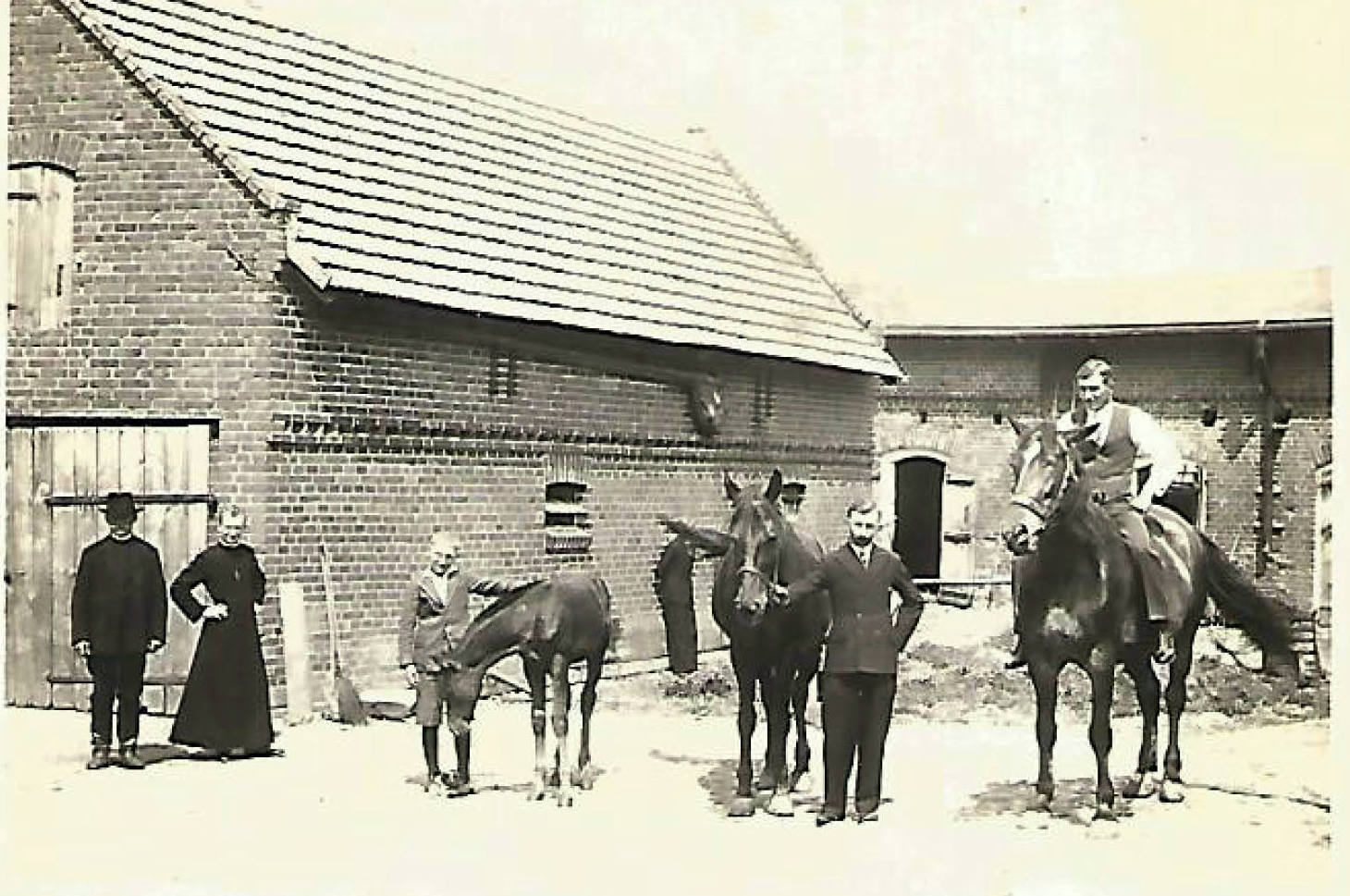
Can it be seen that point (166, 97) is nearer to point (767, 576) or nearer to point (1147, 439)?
point (767, 576)

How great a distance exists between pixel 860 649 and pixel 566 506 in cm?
156

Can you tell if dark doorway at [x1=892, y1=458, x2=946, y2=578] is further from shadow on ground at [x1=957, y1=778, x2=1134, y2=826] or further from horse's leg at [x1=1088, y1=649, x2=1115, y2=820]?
shadow on ground at [x1=957, y1=778, x2=1134, y2=826]

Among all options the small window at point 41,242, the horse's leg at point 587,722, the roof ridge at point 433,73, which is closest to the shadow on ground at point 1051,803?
the horse's leg at point 587,722

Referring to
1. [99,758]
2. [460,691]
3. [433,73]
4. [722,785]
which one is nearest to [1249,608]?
[722,785]

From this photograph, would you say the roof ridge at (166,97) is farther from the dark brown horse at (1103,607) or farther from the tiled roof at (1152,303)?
the dark brown horse at (1103,607)

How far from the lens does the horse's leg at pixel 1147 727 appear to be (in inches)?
250

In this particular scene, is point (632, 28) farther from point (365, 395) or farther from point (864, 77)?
point (365, 395)

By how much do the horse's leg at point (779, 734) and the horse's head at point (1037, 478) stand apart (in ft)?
3.12

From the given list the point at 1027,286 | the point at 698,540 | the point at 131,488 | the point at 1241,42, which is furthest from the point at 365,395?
the point at 1241,42

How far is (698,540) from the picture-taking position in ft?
21.8

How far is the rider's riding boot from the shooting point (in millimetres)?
6379

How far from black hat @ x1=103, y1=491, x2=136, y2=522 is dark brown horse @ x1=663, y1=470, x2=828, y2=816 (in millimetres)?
2309

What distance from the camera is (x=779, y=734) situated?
21.2 ft

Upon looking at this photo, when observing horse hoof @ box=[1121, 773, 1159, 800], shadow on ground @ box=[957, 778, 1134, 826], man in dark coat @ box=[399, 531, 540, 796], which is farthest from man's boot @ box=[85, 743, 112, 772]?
horse hoof @ box=[1121, 773, 1159, 800]
